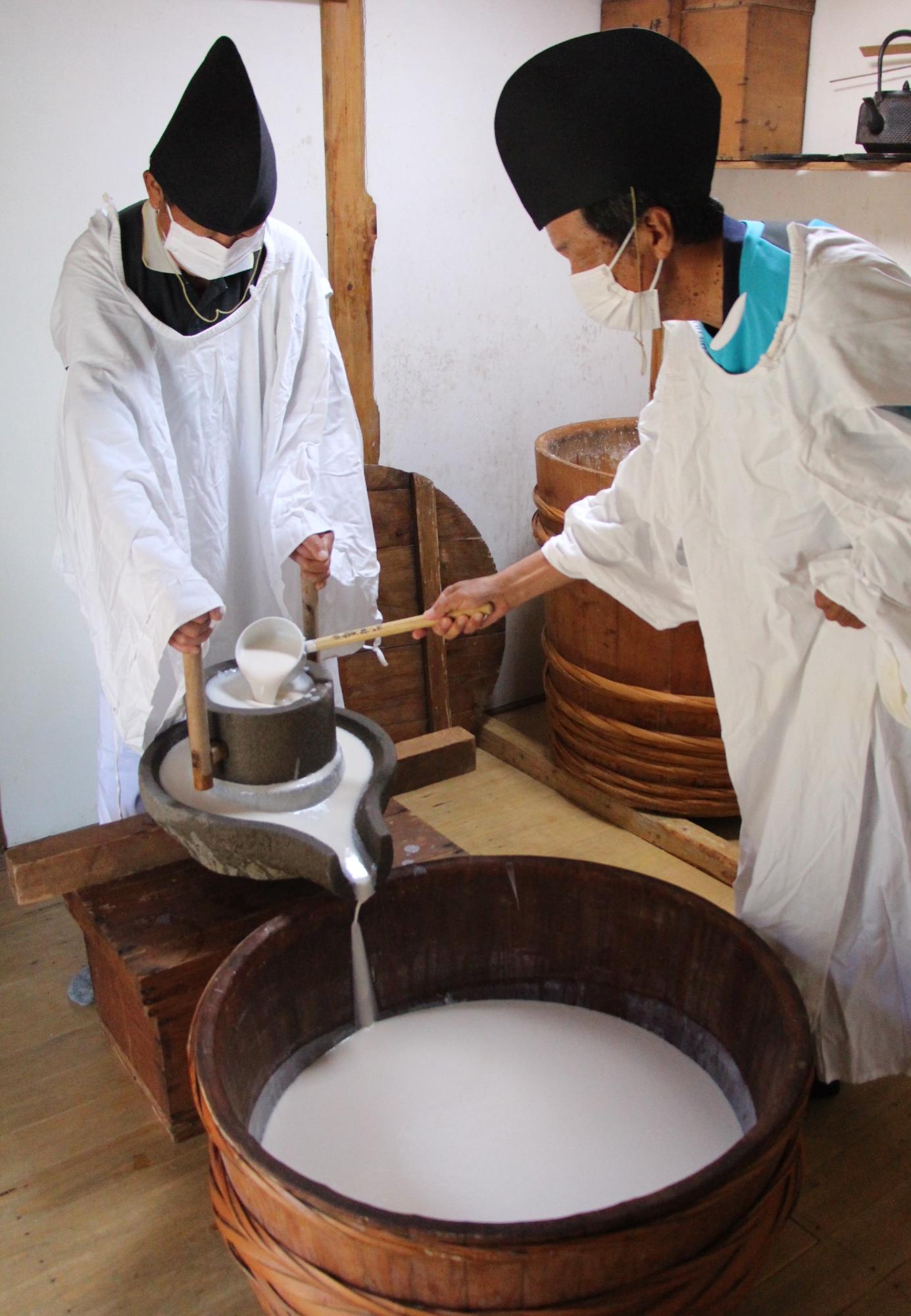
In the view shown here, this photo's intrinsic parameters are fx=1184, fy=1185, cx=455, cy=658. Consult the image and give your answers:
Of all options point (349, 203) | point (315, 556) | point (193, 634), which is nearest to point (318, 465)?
point (315, 556)

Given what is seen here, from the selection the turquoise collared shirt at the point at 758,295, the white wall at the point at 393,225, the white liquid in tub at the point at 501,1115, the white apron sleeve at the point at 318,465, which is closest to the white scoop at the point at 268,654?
the white apron sleeve at the point at 318,465

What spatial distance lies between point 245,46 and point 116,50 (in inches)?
11.9

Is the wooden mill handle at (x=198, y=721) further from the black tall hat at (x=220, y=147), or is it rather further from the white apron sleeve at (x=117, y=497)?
the black tall hat at (x=220, y=147)

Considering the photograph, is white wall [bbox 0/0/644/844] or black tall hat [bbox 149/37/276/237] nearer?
black tall hat [bbox 149/37/276/237]

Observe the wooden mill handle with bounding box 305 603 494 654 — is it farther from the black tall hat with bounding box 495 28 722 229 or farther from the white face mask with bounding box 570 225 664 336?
the black tall hat with bounding box 495 28 722 229

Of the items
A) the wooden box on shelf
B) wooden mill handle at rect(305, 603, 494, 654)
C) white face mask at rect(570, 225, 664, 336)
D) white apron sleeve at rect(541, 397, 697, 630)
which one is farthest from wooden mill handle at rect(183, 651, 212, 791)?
the wooden box on shelf

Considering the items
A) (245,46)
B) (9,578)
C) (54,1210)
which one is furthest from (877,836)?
(245,46)

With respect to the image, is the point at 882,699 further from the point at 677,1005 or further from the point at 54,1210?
the point at 54,1210

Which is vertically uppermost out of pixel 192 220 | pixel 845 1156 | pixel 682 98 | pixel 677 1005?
pixel 682 98

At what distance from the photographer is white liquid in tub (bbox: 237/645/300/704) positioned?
6.04ft

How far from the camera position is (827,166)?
2.79 meters

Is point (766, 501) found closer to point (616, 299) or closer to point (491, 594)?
point (616, 299)

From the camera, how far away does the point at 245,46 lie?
8.50 ft

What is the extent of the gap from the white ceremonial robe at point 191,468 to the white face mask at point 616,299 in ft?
2.27
